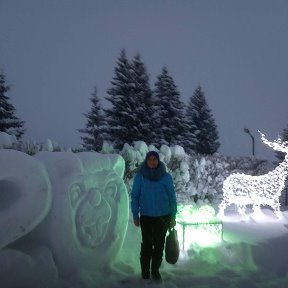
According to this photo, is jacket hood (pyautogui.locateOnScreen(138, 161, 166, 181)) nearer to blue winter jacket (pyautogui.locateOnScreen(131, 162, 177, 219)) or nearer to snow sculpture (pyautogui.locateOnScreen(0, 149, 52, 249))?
blue winter jacket (pyautogui.locateOnScreen(131, 162, 177, 219))

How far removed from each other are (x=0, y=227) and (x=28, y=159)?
905 millimetres

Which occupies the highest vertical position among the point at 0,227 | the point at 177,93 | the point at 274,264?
the point at 177,93

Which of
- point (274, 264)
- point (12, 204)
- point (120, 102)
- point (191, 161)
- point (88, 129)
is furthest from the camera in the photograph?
point (88, 129)

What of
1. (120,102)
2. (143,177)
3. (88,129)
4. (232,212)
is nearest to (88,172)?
(143,177)

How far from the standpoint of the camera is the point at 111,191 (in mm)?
6227

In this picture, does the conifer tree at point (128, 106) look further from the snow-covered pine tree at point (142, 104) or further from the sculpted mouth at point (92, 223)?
the sculpted mouth at point (92, 223)

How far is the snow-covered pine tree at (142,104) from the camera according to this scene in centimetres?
2448

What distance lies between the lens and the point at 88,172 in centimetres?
597

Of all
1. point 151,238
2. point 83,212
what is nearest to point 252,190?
point 151,238

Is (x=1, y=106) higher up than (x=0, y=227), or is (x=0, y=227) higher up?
(x=1, y=106)

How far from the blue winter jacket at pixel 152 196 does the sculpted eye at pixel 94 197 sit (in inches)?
19.6

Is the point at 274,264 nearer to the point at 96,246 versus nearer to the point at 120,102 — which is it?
the point at 96,246

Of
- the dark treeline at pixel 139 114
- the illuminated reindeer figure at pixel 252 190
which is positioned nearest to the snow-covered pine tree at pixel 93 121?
the dark treeline at pixel 139 114

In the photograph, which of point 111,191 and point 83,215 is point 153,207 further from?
point 83,215
